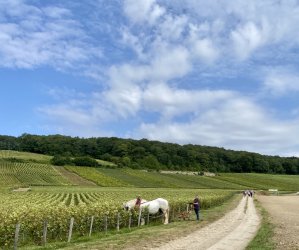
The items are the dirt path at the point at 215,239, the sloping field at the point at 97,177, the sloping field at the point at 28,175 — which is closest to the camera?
the dirt path at the point at 215,239

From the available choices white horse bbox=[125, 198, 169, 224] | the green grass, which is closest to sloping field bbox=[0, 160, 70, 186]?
the green grass

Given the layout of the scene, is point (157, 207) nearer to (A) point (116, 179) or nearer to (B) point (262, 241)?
(B) point (262, 241)

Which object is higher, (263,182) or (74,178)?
(263,182)

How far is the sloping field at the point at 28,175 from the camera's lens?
121m

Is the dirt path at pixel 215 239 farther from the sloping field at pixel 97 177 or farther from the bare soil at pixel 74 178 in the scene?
the sloping field at pixel 97 177

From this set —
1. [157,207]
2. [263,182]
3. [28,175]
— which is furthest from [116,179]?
[157,207]

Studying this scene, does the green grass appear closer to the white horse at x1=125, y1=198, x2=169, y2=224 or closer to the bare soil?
the bare soil

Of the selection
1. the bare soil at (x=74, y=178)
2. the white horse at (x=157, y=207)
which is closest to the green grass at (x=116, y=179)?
the bare soil at (x=74, y=178)

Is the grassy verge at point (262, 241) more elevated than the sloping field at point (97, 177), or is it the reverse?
the sloping field at point (97, 177)

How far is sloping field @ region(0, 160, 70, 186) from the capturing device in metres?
121

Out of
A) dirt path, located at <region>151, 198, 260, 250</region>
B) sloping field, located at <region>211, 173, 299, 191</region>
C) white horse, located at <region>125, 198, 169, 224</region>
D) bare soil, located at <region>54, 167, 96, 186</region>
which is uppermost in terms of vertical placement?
sloping field, located at <region>211, 173, 299, 191</region>

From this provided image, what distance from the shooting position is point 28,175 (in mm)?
133250

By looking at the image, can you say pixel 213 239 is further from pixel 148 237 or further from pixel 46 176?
pixel 46 176

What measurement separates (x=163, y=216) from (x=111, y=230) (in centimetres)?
712
